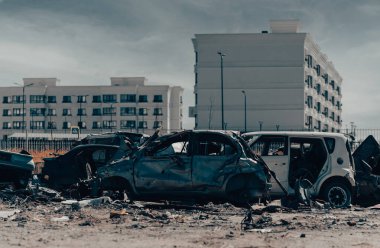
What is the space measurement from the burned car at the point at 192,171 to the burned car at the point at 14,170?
3.07 metres

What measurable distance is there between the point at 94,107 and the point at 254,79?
129 ft

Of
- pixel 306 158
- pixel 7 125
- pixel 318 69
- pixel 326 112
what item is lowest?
pixel 306 158

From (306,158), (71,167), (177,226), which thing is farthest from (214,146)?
(71,167)

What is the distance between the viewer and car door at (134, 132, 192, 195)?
1435 cm

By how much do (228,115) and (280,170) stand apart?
198ft

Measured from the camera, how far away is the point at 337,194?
15078mm

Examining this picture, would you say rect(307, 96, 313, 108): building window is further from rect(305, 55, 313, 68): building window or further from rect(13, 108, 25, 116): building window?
rect(13, 108, 25, 116): building window

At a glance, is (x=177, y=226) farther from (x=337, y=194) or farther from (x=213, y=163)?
(x=337, y=194)

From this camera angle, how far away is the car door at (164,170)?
1435cm

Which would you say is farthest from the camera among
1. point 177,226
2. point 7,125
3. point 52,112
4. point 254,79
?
point 7,125

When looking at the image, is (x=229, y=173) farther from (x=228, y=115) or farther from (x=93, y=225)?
(x=228, y=115)

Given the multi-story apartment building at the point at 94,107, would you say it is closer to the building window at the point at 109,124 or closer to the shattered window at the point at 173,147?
the building window at the point at 109,124

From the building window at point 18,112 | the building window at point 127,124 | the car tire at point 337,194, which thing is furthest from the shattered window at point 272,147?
the building window at point 18,112

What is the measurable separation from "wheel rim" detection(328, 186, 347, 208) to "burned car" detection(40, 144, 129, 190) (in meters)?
5.52
